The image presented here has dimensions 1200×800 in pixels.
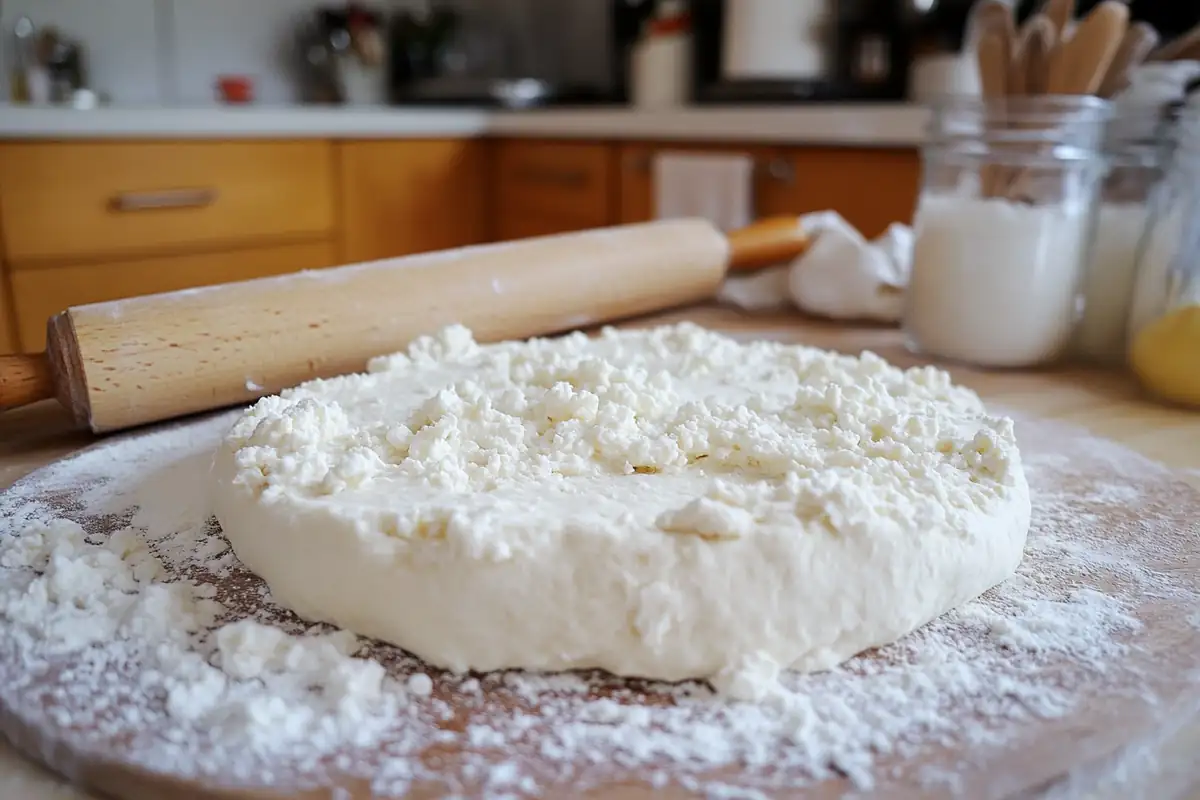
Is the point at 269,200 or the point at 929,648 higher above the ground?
the point at 269,200

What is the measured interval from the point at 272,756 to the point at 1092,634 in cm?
48

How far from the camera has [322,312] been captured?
3.14 ft

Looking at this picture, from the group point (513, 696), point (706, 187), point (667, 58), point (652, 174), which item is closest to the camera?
point (513, 696)

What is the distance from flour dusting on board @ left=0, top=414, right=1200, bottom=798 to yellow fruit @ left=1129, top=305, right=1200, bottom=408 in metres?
0.40

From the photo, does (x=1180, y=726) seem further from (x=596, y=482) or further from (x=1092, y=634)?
(x=596, y=482)

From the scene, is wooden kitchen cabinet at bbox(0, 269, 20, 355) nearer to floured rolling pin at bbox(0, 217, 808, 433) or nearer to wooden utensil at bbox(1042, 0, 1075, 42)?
floured rolling pin at bbox(0, 217, 808, 433)

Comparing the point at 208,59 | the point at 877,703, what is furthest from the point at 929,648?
the point at 208,59

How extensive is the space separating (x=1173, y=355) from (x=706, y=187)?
122 cm

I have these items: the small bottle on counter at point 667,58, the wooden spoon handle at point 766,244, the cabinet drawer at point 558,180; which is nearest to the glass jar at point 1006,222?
the wooden spoon handle at point 766,244

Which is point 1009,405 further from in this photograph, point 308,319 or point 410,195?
point 410,195

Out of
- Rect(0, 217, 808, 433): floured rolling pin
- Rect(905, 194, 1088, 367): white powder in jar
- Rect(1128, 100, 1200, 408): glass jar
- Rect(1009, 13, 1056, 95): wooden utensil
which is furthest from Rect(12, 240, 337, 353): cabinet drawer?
Rect(1128, 100, 1200, 408): glass jar

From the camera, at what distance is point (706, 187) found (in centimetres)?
208

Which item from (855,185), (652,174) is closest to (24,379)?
(855,185)

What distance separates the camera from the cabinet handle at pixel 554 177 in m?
2.41
